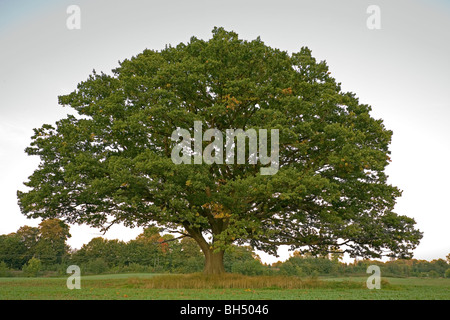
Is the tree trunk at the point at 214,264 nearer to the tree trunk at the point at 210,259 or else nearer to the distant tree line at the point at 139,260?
the tree trunk at the point at 210,259

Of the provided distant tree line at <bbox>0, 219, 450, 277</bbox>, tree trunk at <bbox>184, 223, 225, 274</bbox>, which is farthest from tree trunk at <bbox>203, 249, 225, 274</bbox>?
distant tree line at <bbox>0, 219, 450, 277</bbox>

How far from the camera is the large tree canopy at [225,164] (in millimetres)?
19609

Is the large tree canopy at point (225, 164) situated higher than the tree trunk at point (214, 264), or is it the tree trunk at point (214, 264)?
the large tree canopy at point (225, 164)

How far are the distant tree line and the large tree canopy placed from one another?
16.1m

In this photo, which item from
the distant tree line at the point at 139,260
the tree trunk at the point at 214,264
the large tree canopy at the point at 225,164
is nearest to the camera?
the large tree canopy at the point at 225,164

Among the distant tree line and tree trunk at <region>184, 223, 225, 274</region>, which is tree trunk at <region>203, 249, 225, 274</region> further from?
the distant tree line

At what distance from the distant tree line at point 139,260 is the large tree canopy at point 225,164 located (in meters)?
16.1

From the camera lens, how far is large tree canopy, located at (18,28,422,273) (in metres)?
19.6

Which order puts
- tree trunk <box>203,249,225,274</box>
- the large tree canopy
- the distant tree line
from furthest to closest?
1. the distant tree line
2. tree trunk <box>203,249,225,274</box>
3. the large tree canopy

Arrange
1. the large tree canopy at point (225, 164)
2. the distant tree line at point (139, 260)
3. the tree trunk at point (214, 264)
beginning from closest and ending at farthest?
the large tree canopy at point (225, 164)
the tree trunk at point (214, 264)
the distant tree line at point (139, 260)

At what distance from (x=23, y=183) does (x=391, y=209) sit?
2403cm

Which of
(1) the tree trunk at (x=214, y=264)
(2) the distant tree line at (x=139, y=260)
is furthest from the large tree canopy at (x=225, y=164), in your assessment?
(2) the distant tree line at (x=139, y=260)

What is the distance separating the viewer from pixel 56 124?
76.4 ft
